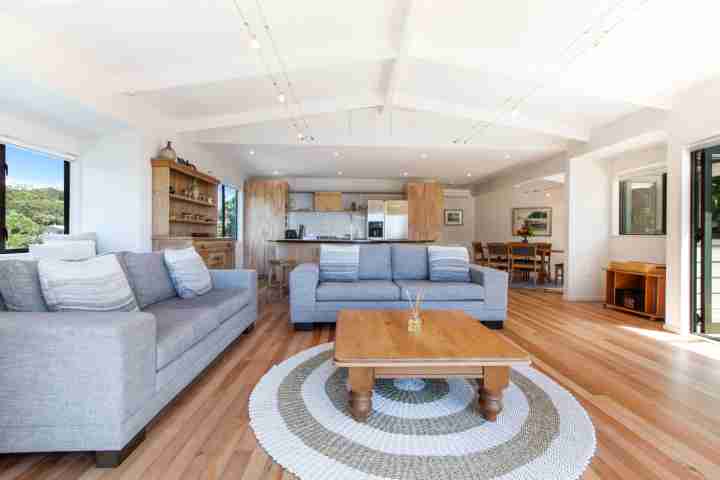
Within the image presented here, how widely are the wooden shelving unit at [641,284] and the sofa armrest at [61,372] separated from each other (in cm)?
534

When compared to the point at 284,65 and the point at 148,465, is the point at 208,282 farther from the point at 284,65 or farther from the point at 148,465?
the point at 284,65

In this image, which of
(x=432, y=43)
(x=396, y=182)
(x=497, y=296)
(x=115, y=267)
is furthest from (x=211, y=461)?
(x=396, y=182)

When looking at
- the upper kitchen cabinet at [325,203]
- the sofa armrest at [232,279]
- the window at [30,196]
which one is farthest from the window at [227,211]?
the sofa armrest at [232,279]

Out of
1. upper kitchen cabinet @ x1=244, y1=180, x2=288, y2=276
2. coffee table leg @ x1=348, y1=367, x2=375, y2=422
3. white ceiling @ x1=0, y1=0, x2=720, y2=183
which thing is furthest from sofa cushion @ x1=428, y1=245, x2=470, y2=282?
upper kitchen cabinet @ x1=244, y1=180, x2=288, y2=276

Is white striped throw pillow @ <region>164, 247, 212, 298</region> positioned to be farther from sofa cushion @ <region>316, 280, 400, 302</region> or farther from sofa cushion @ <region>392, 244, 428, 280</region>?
sofa cushion @ <region>392, 244, 428, 280</region>

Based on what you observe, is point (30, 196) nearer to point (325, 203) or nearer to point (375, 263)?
point (375, 263)

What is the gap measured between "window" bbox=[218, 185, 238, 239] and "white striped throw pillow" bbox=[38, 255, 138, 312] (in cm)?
500

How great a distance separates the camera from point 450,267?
12.3ft

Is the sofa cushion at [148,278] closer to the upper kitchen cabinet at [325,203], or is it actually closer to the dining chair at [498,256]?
the upper kitchen cabinet at [325,203]

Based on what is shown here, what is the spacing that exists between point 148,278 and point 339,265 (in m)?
1.84

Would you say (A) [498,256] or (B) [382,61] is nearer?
(B) [382,61]

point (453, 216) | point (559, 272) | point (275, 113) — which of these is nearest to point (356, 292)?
point (275, 113)

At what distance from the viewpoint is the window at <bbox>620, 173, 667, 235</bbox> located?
454 centimetres

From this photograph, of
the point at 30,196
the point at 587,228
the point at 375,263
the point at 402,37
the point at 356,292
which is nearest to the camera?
the point at 402,37
